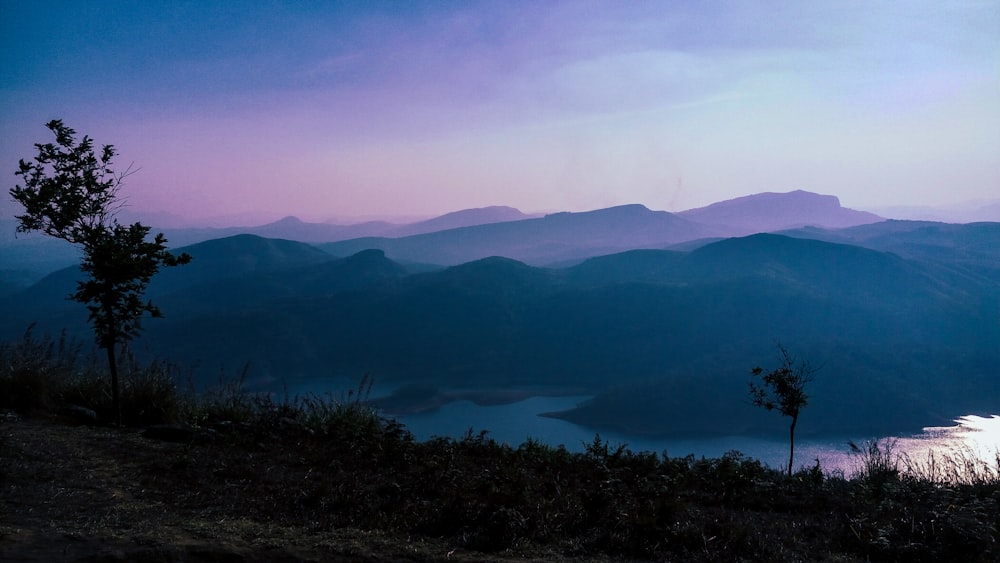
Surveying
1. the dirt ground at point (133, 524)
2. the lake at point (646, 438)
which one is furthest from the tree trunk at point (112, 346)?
the lake at point (646, 438)

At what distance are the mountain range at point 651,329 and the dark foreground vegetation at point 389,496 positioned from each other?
75090 millimetres

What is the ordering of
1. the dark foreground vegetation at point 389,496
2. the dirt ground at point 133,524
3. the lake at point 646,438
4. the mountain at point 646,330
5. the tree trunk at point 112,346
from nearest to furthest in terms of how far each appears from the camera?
1. the dirt ground at point 133,524
2. the dark foreground vegetation at point 389,496
3. the tree trunk at point 112,346
4. the lake at point 646,438
5. the mountain at point 646,330

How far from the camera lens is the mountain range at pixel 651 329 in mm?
89812

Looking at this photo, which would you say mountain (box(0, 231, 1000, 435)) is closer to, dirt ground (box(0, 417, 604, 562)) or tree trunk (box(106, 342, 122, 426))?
tree trunk (box(106, 342, 122, 426))

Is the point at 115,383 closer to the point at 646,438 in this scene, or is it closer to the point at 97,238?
the point at 97,238

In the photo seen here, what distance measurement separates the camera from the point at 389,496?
7242 mm

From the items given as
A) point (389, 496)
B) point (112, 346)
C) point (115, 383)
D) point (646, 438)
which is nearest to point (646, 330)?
point (646, 438)

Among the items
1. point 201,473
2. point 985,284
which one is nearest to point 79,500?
point 201,473

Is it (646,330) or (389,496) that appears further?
(646,330)

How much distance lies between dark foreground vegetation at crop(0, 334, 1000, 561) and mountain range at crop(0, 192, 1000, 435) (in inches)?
2956

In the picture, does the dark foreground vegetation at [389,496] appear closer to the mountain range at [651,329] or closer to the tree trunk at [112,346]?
the tree trunk at [112,346]

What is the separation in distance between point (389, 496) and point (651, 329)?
400ft

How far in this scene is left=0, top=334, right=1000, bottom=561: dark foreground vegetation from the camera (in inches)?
221

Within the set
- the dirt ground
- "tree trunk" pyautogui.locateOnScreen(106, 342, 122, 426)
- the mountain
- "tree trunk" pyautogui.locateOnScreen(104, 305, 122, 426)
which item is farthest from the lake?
the dirt ground
